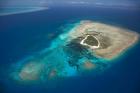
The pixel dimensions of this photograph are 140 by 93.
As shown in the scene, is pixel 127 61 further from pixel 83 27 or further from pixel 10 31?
pixel 10 31

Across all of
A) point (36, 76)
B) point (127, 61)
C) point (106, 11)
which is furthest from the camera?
point (106, 11)

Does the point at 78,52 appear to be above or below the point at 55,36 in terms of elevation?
below

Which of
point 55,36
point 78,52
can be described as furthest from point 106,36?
point 55,36

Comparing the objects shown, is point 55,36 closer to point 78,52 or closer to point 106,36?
point 78,52

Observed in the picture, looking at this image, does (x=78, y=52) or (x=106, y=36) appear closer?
(x=78, y=52)

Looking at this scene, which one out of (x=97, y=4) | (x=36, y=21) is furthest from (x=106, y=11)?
(x=36, y=21)

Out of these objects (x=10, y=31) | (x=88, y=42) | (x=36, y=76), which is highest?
(x=10, y=31)
